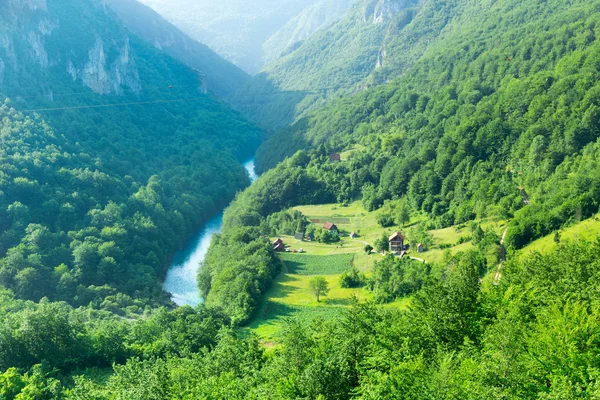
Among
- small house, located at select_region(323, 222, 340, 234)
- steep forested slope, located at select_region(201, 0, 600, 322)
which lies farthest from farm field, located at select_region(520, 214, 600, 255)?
small house, located at select_region(323, 222, 340, 234)

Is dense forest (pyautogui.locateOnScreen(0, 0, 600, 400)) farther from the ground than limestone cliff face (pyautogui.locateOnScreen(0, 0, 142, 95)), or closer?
closer

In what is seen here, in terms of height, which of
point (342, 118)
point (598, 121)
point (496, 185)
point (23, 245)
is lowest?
point (23, 245)

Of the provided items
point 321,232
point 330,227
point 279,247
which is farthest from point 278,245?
point 330,227

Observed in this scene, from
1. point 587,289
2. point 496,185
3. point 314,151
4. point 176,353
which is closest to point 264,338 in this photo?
point 176,353

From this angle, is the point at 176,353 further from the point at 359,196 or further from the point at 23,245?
the point at 359,196

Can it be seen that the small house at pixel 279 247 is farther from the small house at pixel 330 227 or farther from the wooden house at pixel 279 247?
the small house at pixel 330 227

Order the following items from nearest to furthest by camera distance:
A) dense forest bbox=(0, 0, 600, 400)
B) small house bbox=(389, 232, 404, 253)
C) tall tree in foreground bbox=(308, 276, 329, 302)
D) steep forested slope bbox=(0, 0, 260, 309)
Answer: dense forest bbox=(0, 0, 600, 400)
tall tree in foreground bbox=(308, 276, 329, 302)
small house bbox=(389, 232, 404, 253)
steep forested slope bbox=(0, 0, 260, 309)

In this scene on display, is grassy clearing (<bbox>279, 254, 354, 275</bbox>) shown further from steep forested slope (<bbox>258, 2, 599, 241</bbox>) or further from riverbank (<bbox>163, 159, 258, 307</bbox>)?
steep forested slope (<bbox>258, 2, 599, 241</bbox>)

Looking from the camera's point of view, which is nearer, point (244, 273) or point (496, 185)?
point (244, 273)
